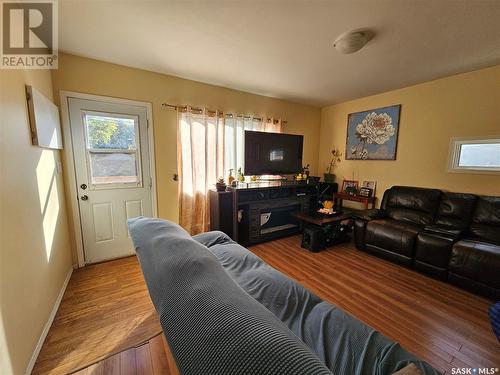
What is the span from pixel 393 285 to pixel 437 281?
21.7 inches

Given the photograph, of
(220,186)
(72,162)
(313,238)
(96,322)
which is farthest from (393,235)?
(72,162)

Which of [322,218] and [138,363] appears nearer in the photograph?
[138,363]

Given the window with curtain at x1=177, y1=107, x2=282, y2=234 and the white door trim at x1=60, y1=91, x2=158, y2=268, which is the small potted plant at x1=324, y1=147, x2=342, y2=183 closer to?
the window with curtain at x1=177, y1=107, x2=282, y2=234

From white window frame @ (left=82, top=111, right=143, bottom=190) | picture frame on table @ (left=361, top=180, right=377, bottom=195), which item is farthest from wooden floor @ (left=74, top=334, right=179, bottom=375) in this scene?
picture frame on table @ (left=361, top=180, right=377, bottom=195)

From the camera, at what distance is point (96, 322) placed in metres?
1.64

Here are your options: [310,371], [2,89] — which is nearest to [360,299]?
[310,371]

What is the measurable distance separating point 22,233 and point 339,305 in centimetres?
250

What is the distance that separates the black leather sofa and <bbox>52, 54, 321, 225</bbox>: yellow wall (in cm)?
255

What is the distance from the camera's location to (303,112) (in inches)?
167

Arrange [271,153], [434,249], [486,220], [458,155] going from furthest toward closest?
[271,153] → [458,155] → [486,220] → [434,249]

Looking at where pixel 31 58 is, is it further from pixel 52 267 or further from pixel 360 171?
pixel 360 171

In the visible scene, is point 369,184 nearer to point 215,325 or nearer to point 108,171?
point 215,325

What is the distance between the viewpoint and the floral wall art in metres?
3.31

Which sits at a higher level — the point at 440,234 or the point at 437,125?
the point at 437,125
